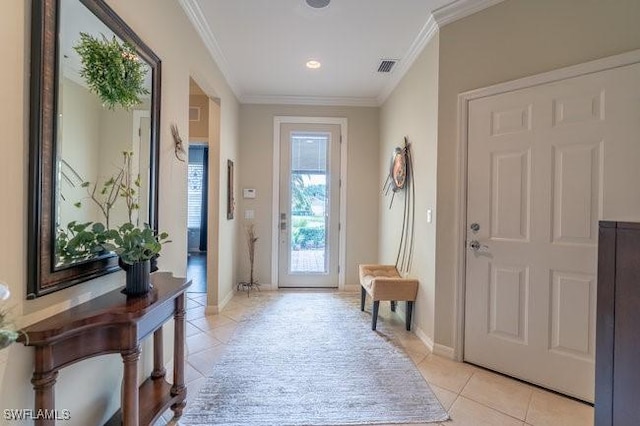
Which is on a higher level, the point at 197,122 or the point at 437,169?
the point at 197,122

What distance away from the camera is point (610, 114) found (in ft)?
6.33

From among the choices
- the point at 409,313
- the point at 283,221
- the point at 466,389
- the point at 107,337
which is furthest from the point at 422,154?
the point at 107,337

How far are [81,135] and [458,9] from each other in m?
2.64

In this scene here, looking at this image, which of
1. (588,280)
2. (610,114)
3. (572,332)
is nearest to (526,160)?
Answer: (610,114)

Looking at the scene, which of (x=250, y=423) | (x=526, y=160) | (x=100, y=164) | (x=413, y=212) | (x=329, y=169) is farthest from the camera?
(x=329, y=169)

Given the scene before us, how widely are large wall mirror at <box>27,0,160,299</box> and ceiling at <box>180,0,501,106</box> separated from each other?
43.7 inches

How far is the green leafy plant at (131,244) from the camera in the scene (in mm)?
1448

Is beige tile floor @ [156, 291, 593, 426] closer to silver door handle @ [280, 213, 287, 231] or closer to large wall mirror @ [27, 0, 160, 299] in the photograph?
large wall mirror @ [27, 0, 160, 299]

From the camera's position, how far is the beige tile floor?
190 centimetres

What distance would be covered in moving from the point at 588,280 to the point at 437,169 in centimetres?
124

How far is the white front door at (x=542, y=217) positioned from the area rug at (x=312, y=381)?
2.45ft

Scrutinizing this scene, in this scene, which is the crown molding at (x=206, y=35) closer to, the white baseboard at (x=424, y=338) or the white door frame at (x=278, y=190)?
the white door frame at (x=278, y=190)

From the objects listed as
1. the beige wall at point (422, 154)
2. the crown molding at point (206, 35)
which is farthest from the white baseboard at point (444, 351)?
the crown molding at point (206, 35)

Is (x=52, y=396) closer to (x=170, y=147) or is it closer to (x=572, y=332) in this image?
(x=170, y=147)
